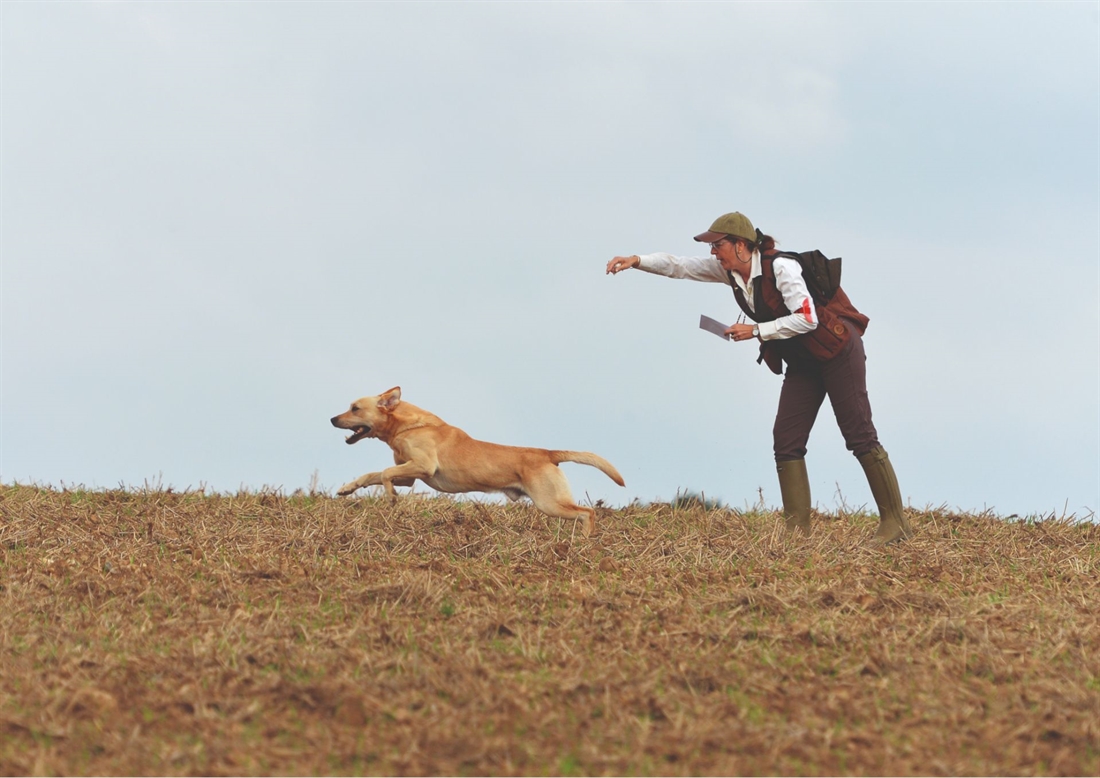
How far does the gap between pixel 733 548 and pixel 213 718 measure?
208 inches

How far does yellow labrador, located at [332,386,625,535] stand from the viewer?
10844 millimetres

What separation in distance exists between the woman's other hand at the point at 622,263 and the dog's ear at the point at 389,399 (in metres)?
2.45

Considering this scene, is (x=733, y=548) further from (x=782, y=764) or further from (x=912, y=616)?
(x=782, y=764)

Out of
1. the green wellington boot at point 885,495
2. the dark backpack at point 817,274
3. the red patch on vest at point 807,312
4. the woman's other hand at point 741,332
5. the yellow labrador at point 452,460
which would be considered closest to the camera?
the red patch on vest at point 807,312

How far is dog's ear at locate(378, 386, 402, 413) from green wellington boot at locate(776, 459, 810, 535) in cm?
371

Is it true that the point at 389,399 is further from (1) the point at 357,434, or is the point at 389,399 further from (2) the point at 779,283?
(2) the point at 779,283

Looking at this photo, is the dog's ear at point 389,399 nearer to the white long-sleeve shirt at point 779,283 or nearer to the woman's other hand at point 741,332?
the white long-sleeve shirt at point 779,283

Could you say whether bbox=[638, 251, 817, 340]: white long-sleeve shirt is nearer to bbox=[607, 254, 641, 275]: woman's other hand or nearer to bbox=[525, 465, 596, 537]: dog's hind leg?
bbox=[607, 254, 641, 275]: woman's other hand

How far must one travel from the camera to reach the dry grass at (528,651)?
552 centimetres

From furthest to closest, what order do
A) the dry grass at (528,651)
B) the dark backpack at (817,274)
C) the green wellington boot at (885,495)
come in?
the green wellington boot at (885,495)
the dark backpack at (817,274)
the dry grass at (528,651)

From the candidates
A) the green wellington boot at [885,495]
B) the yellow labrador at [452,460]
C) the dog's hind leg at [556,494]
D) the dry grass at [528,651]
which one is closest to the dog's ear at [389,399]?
the yellow labrador at [452,460]

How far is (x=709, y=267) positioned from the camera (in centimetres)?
1098

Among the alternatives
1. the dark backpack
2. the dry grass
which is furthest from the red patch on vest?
the dry grass

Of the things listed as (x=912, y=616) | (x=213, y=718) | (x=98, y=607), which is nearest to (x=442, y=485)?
(x=98, y=607)
